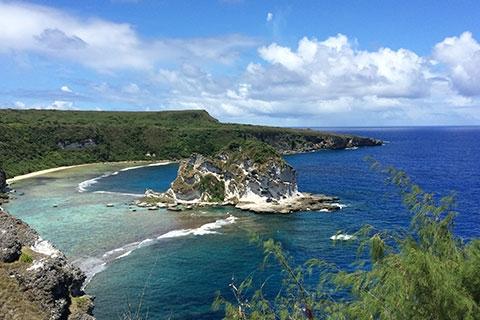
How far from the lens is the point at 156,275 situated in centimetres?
5734

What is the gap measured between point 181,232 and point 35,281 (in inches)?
1925

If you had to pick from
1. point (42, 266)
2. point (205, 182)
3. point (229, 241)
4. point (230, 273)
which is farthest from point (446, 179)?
point (42, 266)

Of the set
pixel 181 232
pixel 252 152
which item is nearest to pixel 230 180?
pixel 252 152

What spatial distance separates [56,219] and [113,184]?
45451mm

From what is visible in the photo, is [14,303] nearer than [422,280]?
No

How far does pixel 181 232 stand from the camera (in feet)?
254

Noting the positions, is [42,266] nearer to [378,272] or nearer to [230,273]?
[378,272]

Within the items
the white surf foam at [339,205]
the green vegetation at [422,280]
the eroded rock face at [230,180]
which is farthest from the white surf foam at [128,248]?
the green vegetation at [422,280]

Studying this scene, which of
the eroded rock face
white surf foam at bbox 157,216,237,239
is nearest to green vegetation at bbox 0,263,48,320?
white surf foam at bbox 157,216,237,239

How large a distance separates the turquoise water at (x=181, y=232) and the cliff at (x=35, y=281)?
15.6 m

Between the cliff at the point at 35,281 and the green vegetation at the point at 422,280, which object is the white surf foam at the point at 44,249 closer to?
the cliff at the point at 35,281

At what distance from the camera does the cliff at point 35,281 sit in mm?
27469

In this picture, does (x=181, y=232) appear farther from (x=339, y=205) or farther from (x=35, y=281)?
(x=35, y=281)

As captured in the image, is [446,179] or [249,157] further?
[446,179]
